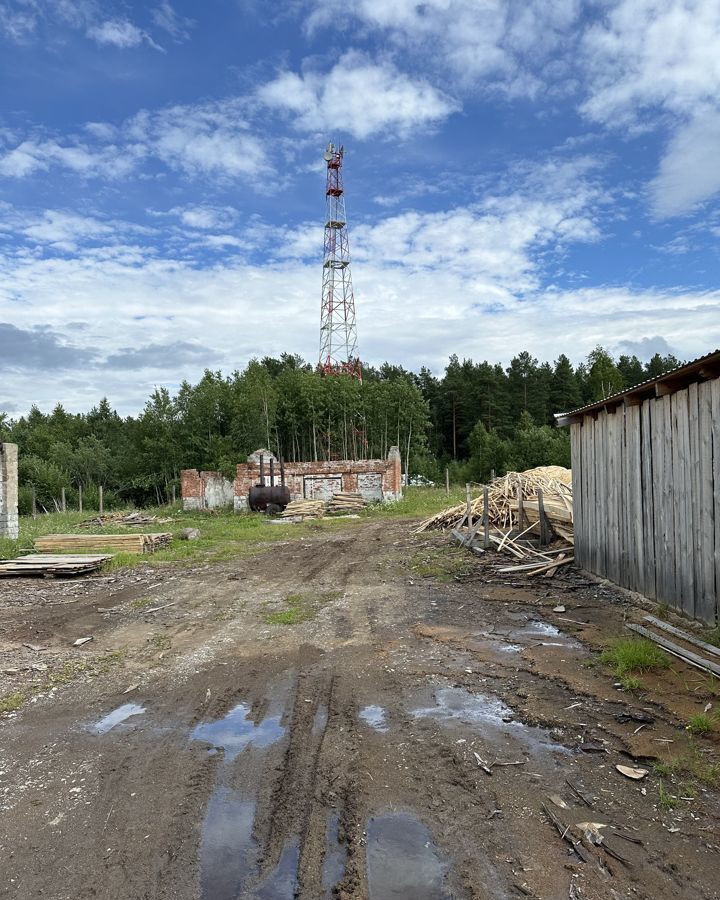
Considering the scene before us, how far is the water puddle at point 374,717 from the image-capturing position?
196 inches

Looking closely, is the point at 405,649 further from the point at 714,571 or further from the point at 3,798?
the point at 3,798

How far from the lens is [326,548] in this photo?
1590cm

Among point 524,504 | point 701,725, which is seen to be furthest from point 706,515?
point 524,504

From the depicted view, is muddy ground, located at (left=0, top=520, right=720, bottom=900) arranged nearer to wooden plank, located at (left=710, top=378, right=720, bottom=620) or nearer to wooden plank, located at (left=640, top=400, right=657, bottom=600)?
wooden plank, located at (left=640, top=400, right=657, bottom=600)

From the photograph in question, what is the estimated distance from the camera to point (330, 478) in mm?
26938

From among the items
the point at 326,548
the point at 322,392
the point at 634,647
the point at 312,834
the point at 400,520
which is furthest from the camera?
the point at 322,392

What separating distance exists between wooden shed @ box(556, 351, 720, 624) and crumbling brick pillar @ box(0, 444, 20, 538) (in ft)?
48.4

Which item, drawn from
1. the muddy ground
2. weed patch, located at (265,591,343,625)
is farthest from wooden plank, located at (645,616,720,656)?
weed patch, located at (265,591,343,625)

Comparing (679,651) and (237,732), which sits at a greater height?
(679,651)

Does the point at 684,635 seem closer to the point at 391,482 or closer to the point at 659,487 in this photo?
the point at 659,487

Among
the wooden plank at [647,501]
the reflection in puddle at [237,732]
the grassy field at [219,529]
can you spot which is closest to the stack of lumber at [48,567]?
the grassy field at [219,529]

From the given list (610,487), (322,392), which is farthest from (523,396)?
(610,487)

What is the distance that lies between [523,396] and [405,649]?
5751cm

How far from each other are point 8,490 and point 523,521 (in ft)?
45.8
